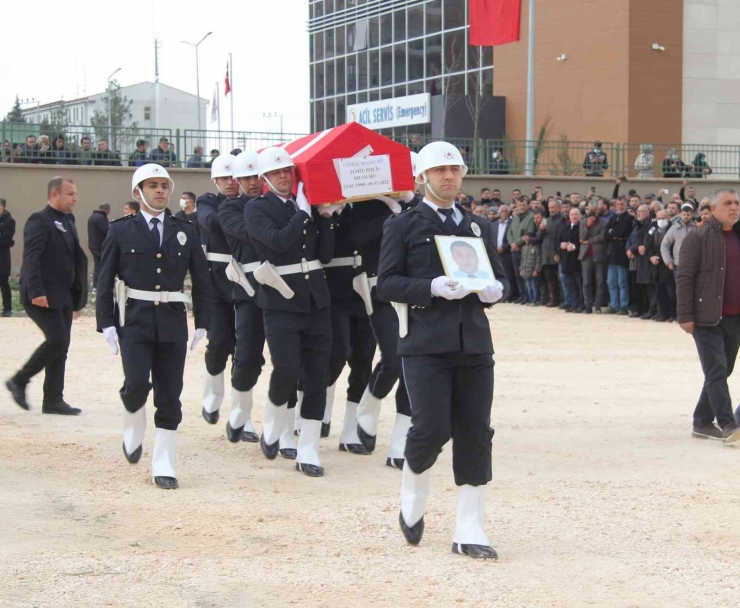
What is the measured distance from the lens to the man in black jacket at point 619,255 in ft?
67.2

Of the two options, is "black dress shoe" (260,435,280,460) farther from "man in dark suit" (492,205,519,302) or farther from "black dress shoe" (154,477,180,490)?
"man in dark suit" (492,205,519,302)

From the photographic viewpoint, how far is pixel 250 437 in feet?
31.9

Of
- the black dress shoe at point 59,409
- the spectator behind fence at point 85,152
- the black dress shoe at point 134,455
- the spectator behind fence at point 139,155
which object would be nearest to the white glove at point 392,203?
the black dress shoe at point 134,455

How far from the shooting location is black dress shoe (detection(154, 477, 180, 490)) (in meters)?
7.78

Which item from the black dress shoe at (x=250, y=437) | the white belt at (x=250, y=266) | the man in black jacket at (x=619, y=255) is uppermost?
the white belt at (x=250, y=266)

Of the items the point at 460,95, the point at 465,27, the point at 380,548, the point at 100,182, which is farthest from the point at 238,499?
the point at 465,27

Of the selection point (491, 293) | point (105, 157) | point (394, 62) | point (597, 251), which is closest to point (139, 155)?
point (105, 157)

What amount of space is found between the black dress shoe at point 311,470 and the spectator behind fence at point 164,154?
2166cm

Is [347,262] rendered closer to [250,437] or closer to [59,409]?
[250,437]

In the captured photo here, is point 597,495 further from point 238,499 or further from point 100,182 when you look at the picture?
point 100,182

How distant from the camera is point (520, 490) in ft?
25.5

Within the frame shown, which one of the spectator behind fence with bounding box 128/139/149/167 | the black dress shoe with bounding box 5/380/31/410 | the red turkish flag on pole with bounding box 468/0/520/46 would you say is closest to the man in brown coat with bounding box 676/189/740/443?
the black dress shoe with bounding box 5/380/31/410

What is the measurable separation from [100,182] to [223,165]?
19.4 m

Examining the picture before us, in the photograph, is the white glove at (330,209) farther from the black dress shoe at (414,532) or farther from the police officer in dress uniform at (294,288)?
the black dress shoe at (414,532)
